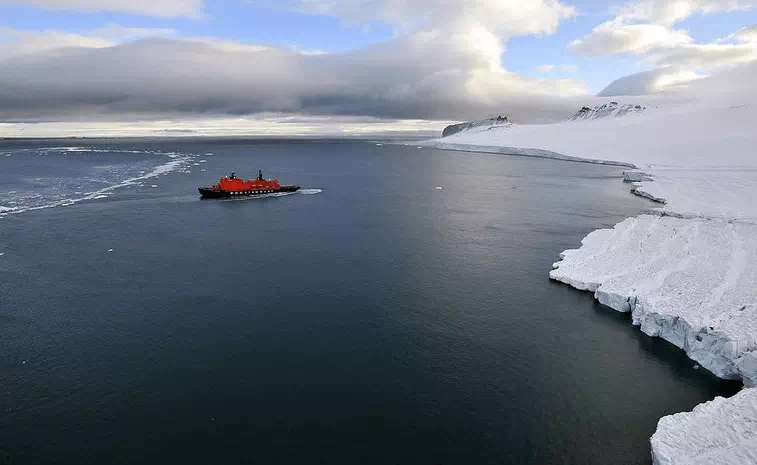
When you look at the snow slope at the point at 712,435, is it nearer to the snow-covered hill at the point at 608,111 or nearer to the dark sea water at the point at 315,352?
the dark sea water at the point at 315,352

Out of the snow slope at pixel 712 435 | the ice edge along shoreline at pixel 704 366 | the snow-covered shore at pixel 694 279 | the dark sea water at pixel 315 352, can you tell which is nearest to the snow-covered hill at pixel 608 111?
the snow-covered shore at pixel 694 279

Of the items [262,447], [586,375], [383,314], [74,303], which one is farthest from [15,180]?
[586,375]

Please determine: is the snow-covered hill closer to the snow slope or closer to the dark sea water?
the dark sea water

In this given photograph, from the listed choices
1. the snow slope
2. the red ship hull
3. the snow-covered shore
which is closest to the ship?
the red ship hull

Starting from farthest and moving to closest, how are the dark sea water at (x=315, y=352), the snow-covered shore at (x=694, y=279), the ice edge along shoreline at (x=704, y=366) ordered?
the dark sea water at (x=315, y=352) → the snow-covered shore at (x=694, y=279) → the ice edge along shoreline at (x=704, y=366)

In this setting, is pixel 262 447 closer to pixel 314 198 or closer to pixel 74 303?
pixel 74 303
